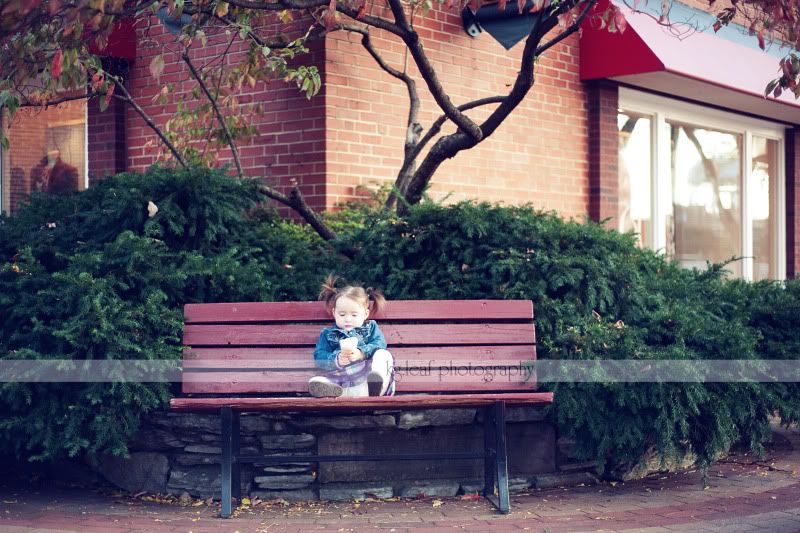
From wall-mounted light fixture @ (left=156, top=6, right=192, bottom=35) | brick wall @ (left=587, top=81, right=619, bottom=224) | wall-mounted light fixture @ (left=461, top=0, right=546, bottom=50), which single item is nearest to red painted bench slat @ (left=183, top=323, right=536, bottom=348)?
wall-mounted light fixture @ (left=156, top=6, right=192, bottom=35)

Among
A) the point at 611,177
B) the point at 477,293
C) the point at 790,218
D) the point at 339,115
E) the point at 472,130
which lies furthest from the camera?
the point at 790,218

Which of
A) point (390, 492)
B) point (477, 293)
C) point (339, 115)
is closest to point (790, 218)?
point (339, 115)

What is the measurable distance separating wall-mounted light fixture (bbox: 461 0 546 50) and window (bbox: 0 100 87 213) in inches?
158

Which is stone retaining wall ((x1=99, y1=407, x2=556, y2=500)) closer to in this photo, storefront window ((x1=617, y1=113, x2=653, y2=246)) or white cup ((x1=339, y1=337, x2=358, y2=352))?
white cup ((x1=339, y1=337, x2=358, y2=352))

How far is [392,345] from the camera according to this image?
18.5ft

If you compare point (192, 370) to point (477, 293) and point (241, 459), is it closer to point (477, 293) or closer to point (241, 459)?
point (241, 459)

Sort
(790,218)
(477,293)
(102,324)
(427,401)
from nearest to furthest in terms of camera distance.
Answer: (427,401), (102,324), (477,293), (790,218)

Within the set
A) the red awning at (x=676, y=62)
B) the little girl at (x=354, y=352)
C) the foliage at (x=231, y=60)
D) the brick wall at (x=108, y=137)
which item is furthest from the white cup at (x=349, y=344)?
the red awning at (x=676, y=62)

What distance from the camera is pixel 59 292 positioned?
18.5 feet

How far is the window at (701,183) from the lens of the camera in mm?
11648

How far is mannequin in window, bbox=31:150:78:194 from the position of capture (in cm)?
1022

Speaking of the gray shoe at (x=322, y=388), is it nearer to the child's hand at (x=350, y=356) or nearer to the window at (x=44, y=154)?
the child's hand at (x=350, y=356)

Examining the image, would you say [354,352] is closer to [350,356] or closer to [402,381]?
[350,356]

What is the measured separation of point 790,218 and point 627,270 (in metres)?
9.30
